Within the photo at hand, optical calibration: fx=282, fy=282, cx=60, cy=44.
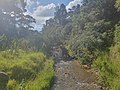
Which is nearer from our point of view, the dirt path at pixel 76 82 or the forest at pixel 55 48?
the forest at pixel 55 48

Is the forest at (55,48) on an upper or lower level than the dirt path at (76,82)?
upper

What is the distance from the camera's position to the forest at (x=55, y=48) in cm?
1961

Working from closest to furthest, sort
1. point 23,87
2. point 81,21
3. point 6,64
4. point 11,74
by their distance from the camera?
point 23,87 < point 11,74 < point 6,64 < point 81,21

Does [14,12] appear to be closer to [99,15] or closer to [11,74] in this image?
[99,15]

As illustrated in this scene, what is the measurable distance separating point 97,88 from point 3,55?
9.51 metres

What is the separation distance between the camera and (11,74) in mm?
19344

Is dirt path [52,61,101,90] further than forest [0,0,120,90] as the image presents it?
Yes

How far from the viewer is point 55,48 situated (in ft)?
216

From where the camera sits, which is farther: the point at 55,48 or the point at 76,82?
the point at 55,48

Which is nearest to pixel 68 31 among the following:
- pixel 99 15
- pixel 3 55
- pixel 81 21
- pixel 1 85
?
pixel 81 21

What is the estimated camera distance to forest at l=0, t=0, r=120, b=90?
1961cm

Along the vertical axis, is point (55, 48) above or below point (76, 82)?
above

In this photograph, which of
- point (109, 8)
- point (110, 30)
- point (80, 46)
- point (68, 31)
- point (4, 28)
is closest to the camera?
point (110, 30)

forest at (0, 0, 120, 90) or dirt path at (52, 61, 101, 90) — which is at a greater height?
forest at (0, 0, 120, 90)
